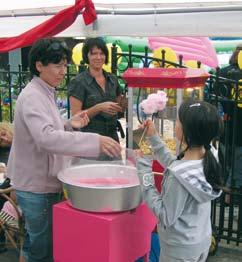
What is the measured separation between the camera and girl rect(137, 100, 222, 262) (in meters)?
1.86

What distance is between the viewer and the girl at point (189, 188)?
186 cm

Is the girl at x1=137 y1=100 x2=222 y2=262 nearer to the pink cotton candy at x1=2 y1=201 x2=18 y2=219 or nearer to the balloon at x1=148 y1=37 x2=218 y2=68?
the pink cotton candy at x1=2 y1=201 x2=18 y2=219

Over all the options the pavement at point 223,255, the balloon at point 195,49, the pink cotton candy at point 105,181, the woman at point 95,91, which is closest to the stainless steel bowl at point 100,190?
the pink cotton candy at point 105,181

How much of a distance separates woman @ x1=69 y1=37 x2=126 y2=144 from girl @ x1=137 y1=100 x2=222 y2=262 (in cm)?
134

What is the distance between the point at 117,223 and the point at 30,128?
622mm

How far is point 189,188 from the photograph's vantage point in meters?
1.84

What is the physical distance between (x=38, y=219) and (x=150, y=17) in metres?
A: 1.44

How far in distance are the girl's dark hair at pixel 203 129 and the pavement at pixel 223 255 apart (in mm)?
1793

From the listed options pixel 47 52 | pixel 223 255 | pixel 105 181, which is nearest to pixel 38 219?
pixel 105 181

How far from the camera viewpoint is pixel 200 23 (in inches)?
104

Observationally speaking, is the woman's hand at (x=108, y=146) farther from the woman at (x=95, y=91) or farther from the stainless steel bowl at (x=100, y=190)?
the woman at (x=95, y=91)

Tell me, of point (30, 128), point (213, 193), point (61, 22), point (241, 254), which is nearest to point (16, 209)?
point (30, 128)

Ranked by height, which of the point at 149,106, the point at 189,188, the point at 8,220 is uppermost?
the point at 149,106

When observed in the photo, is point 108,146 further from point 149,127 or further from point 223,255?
point 223,255
